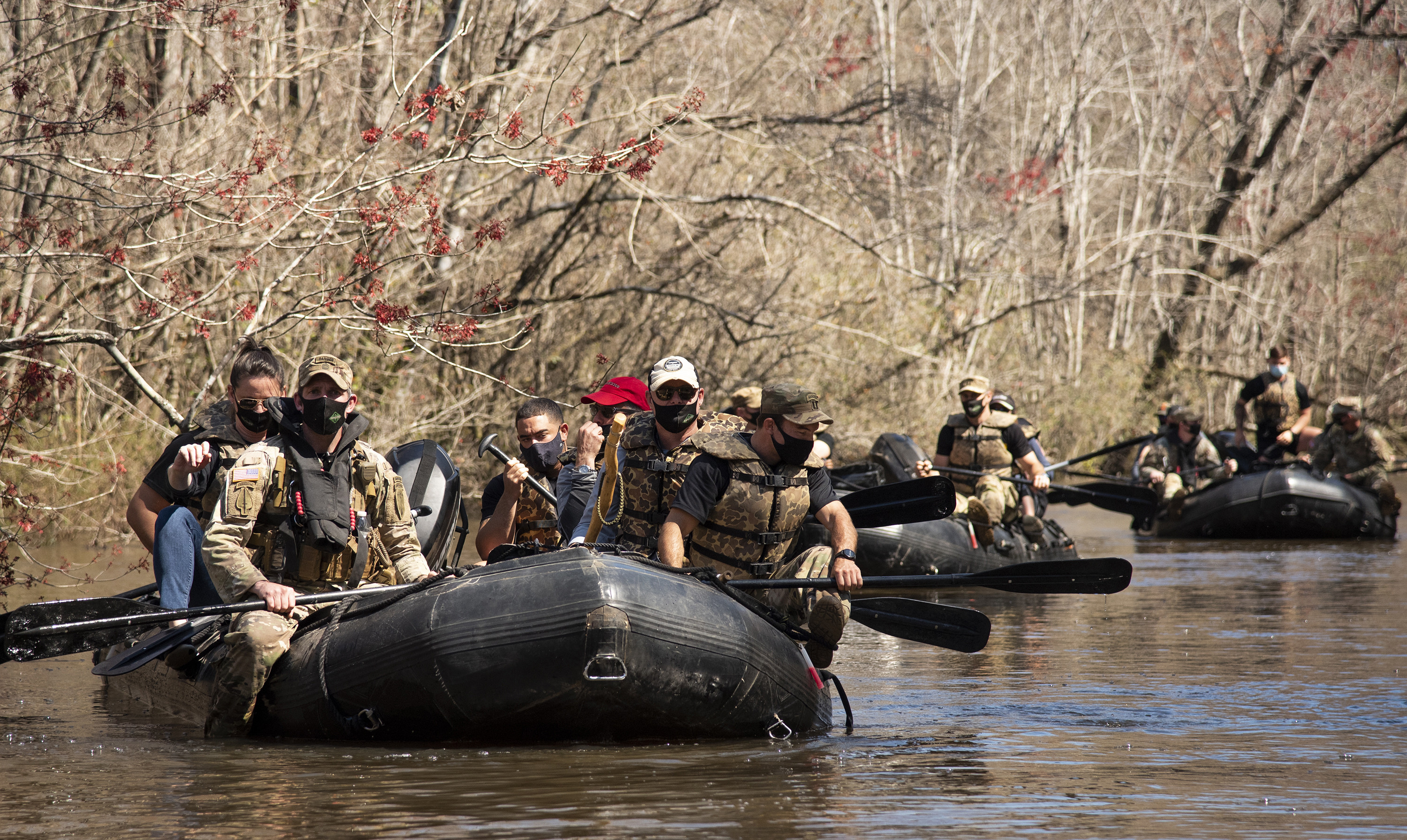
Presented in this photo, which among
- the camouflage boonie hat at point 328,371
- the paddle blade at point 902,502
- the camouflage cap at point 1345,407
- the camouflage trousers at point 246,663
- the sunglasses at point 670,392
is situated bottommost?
the camouflage trousers at point 246,663

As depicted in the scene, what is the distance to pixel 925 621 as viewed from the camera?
704 centimetres

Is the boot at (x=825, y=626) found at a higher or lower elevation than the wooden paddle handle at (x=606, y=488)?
lower

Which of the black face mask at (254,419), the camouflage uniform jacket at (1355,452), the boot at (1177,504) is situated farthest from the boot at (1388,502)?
the black face mask at (254,419)

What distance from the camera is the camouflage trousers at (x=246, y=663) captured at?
651cm

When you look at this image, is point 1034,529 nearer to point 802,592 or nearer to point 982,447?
point 982,447

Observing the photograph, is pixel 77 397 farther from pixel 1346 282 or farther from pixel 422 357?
pixel 1346 282

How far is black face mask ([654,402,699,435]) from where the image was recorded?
23.2 feet

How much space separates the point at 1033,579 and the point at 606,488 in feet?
6.27

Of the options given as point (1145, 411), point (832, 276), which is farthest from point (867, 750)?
point (1145, 411)

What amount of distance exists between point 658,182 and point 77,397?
19.5ft

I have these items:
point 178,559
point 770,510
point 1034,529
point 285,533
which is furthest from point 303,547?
point 1034,529

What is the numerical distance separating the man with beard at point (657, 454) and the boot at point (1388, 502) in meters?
12.7

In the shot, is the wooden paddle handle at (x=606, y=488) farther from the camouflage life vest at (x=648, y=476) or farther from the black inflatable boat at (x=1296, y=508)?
the black inflatable boat at (x=1296, y=508)

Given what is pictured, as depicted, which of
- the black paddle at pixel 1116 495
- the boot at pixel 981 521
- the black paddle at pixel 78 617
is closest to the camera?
the black paddle at pixel 78 617
